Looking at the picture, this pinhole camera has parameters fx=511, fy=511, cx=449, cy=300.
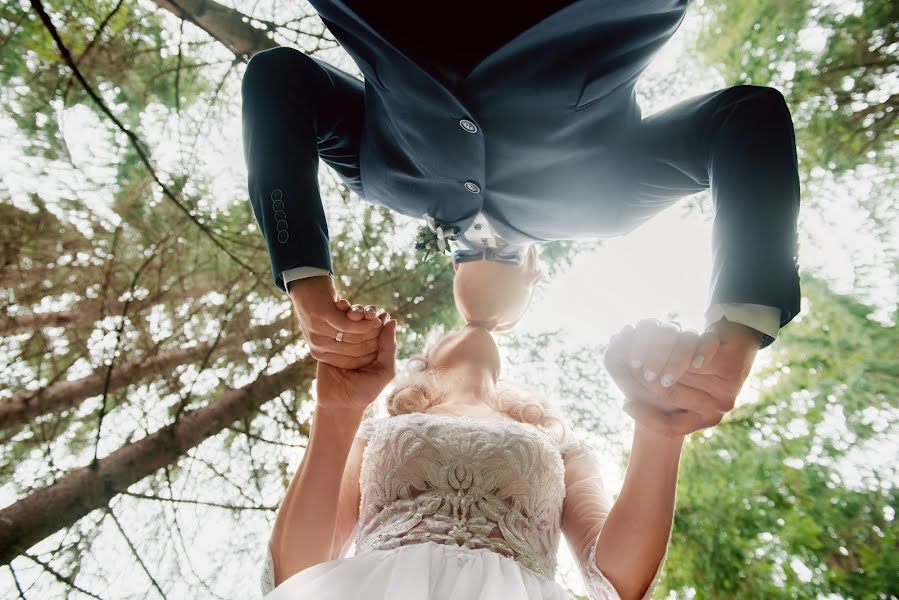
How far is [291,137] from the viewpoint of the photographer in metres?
0.85

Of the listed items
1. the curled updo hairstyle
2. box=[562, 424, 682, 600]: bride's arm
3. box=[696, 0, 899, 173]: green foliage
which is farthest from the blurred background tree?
box=[562, 424, 682, 600]: bride's arm

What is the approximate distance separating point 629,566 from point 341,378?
755 mm

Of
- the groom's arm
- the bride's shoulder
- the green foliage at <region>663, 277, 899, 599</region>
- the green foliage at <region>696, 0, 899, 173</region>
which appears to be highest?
the green foliage at <region>696, 0, 899, 173</region>

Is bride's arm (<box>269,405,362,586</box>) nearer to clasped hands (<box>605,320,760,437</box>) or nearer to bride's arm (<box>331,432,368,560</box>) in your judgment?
bride's arm (<box>331,432,368,560</box>)

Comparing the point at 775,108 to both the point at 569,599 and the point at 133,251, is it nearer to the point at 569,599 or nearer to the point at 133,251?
the point at 569,599

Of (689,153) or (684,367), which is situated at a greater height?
(689,153)

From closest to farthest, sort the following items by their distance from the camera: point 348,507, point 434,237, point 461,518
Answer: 1. point 434,237
2. point 461,518
3. point 348,507

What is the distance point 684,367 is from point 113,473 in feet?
7.17

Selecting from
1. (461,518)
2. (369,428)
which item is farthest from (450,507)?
(369,428)

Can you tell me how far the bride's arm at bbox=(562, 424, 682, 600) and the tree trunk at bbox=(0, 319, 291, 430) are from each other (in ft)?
5.80

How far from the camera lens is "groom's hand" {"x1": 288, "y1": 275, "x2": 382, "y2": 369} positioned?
2.56ft

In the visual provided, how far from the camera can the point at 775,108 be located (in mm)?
798

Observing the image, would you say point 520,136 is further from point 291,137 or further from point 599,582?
point 599,582

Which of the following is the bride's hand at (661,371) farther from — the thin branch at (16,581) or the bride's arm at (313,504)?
the thin branch at (16,581)
